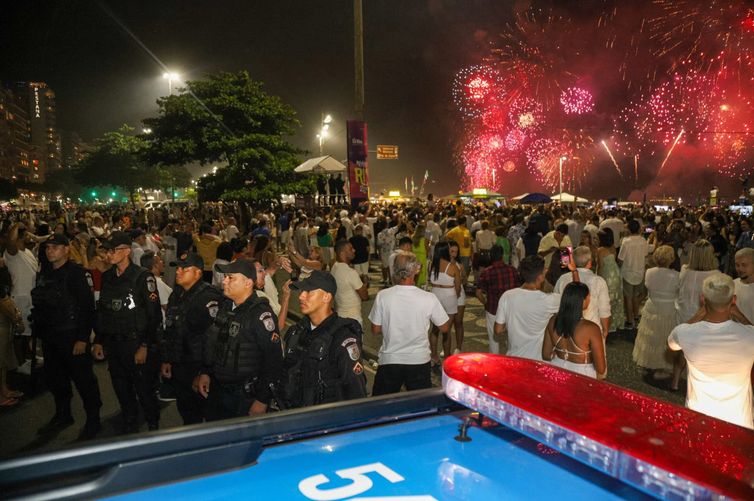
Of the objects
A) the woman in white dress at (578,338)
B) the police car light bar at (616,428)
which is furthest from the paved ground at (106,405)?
the police car light bar at (616,428)

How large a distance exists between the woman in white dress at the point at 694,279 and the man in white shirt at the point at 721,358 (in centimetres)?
259

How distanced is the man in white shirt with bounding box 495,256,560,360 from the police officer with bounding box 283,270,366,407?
1753 millimetres

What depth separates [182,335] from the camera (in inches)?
187

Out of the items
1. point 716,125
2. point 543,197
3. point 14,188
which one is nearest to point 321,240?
point 543,197

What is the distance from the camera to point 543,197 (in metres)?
28.2

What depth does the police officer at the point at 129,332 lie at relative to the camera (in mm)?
5078

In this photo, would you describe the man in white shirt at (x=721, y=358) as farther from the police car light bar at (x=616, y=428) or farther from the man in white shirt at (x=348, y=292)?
the man in white shirt at (x=348, y=292)

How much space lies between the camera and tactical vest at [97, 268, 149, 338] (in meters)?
5.06

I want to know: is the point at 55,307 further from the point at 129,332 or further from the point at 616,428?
the point at 616,428

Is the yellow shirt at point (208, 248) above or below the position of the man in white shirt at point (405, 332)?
above

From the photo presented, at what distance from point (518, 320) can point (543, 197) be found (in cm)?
2476

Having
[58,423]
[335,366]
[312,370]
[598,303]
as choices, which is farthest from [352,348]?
[58,423]

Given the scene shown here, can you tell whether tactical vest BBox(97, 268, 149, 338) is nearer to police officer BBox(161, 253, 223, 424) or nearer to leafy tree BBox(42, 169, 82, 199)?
police officer BBox(161, 253, 223, 424)

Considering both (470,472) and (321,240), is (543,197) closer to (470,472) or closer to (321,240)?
(321,240)
